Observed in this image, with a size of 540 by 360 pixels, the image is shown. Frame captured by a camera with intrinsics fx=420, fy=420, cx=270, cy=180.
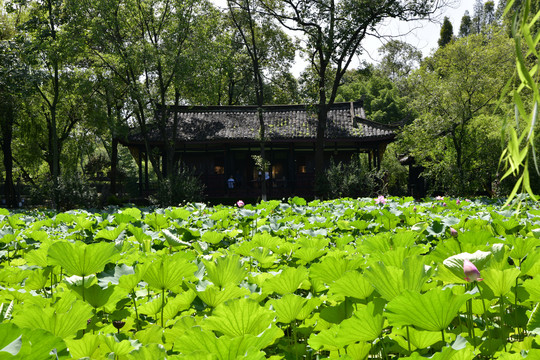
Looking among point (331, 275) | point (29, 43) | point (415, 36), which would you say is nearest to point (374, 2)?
point (415, 36)

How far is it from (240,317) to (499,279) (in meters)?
0.52

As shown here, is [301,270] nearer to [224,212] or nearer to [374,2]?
[224,212]

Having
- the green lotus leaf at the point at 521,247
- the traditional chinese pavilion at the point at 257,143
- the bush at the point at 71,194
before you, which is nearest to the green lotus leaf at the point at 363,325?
the green lotus leaf at the point at 521,247

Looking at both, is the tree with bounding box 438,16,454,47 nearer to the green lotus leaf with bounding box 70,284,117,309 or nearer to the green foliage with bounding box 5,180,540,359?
the green foliage with bounding box 5,180,540,359

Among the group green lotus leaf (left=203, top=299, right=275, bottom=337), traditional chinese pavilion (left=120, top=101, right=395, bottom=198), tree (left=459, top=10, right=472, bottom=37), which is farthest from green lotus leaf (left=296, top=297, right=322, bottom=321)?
tree (left=459, top=10, right=472, bottom=37)

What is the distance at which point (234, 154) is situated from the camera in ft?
69.9

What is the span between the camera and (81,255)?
0.98m

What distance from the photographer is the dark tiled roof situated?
19.0 meters

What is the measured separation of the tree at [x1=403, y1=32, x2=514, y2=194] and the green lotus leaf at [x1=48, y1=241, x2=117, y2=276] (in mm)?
17274

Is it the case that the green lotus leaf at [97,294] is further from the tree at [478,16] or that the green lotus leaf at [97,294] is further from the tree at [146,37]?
the tree at [478,16]

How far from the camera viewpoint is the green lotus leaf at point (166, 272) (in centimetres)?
94

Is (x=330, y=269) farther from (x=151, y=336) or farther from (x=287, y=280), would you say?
(x=151, y=336)

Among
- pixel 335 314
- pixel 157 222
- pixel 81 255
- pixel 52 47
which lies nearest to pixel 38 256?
pixel 81 255

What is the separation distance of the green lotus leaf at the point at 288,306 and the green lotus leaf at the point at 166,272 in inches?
9.3
